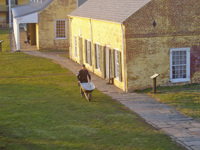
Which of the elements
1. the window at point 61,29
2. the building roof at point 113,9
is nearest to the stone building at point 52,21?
the window at point 61,29

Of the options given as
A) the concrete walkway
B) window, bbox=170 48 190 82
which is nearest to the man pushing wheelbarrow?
the concrete walkway

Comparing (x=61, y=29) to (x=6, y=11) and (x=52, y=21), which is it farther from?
(x=6, y=11)

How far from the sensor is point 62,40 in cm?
3534

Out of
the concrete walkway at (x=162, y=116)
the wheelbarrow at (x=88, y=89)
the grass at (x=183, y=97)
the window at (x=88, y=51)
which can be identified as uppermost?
the window at (x=88, y=51)

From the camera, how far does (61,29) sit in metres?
35.5

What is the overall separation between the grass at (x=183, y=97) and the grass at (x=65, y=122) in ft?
6.82

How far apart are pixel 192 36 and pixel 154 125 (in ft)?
24.7

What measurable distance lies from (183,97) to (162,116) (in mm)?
2884

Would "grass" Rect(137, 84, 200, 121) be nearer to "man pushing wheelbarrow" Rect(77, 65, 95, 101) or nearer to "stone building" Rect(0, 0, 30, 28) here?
"man pushing wheelbarrow" Rect(77, 65, 95, 101)

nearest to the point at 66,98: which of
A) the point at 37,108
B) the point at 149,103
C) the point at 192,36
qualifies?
the point at 37,108

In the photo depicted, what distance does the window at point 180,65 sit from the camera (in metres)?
16.9

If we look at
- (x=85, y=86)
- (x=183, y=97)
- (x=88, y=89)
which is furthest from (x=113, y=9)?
(x=183, y=97)

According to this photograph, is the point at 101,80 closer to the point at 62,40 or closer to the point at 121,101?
the point at 121,101

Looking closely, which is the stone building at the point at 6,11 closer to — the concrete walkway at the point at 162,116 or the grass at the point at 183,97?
the concrete walkway at the point at 162,116
